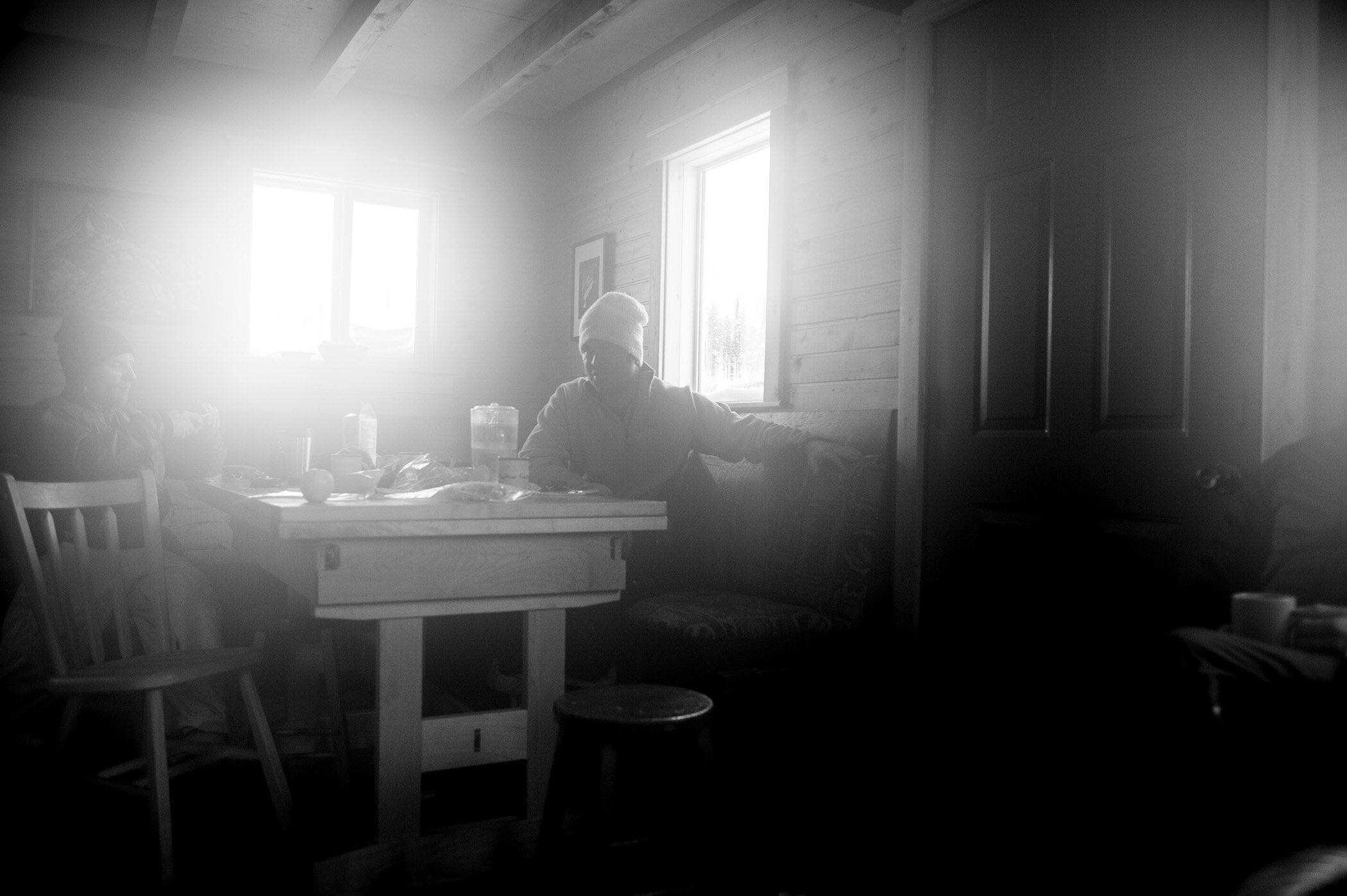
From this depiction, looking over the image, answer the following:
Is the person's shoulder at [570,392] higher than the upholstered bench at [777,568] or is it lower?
higher

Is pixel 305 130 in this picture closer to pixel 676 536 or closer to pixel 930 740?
pixel 676 536

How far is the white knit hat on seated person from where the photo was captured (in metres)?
3.23

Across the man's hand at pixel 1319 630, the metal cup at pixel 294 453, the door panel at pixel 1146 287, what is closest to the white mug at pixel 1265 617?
the man's hand at pixel 1319 630

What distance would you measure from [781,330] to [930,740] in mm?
1610

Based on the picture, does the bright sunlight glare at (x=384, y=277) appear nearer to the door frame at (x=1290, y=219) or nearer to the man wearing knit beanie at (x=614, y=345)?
the man wearing knit beanie at (x=614, y=345)

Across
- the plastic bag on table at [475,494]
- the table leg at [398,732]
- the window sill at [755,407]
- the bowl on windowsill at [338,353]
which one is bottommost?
the table leg at [398,732]

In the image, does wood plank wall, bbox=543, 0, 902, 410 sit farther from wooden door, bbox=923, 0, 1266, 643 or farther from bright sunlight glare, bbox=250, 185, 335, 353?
bright sunlight glare, bbox=250, 185, 335, 353

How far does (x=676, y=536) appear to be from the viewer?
10.5ft

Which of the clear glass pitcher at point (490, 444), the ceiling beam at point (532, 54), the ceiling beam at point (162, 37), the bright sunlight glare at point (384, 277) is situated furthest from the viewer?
the bright sunlight glare at point (384, 277)

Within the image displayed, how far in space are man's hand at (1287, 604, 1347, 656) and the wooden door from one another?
80cm

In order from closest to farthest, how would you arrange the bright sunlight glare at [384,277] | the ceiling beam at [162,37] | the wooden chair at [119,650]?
1. the wooden chair at [119,650]
2. the ceiling beam at [162,37]
3. the bright sunlight glare at [384,277]

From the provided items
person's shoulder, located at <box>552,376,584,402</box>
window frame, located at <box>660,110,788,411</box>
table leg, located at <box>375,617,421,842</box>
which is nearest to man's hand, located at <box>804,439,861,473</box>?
person's shoulder, located at <box>552,376,584,402</box>

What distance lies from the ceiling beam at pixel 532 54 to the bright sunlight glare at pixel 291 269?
1.00 meters

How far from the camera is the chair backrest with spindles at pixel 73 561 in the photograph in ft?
7.12
